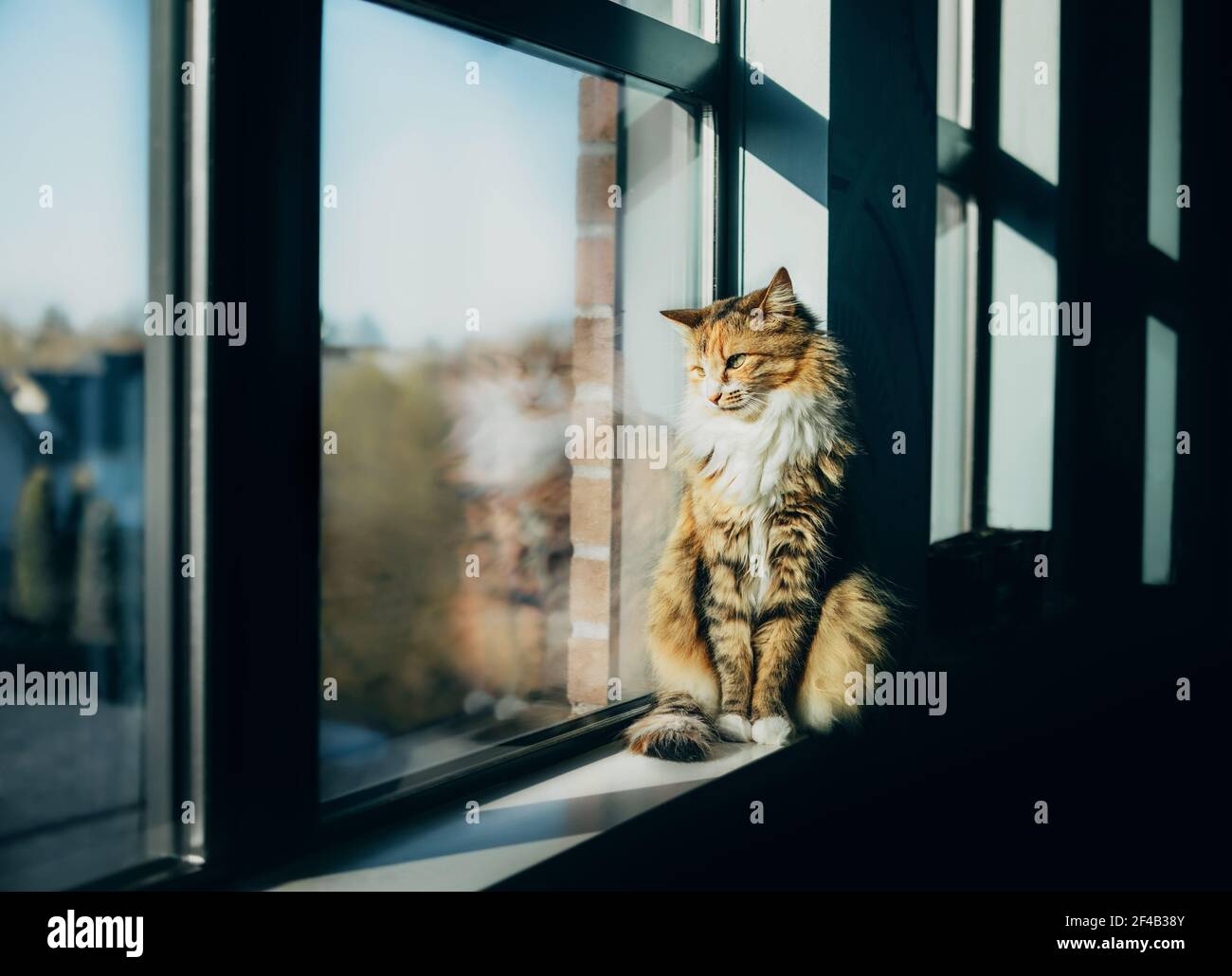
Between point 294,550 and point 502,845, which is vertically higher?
point 294,550

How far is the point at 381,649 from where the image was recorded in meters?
1.19

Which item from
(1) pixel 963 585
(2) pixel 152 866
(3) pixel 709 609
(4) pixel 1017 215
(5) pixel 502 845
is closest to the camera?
(2) pixel 152 866

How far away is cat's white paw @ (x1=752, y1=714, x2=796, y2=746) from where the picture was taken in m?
1.41

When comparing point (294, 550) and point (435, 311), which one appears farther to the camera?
point (435, 311)

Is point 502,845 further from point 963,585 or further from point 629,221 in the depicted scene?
point 963,585

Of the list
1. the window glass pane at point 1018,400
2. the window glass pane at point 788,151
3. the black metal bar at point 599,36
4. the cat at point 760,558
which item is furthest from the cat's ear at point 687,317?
the window glass pane at point 1018,400

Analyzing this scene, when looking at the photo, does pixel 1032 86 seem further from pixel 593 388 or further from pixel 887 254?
pixel 593 388

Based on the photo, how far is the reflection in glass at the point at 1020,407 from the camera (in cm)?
261

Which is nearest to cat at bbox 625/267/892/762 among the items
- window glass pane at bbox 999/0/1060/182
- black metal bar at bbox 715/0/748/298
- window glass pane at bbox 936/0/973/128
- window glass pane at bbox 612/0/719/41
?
black metal bar at bbox 715/0/748/298

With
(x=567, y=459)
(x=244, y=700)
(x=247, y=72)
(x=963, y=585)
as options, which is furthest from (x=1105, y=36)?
(x=244, y=700)

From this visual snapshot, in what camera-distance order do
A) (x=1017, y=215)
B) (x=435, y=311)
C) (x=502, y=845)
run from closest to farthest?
(x=502, y=845) → (x=435, y=311) → (x=1017, y=215)

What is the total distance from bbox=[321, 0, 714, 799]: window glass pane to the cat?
0.48 feet

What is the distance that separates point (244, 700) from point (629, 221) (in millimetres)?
909

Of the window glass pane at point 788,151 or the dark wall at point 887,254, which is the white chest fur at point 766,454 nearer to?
the dark wall at point 887,254
